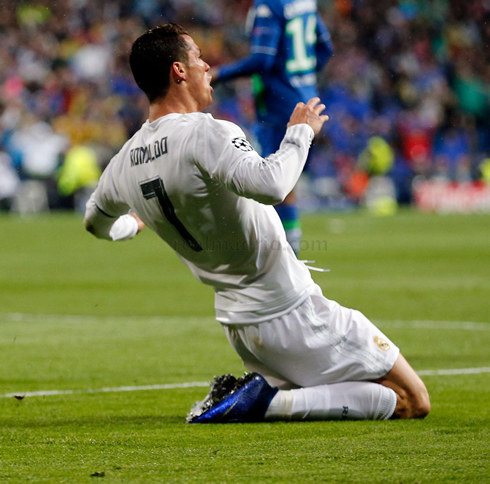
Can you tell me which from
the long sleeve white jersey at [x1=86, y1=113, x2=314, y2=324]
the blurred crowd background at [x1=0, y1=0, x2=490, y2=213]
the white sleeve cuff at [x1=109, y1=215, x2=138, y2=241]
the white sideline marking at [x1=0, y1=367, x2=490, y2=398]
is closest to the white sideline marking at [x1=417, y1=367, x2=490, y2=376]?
the white sideline marking at [x1=0, y1=367, x2=490, y2=398]

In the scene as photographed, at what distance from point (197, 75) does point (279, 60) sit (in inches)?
160

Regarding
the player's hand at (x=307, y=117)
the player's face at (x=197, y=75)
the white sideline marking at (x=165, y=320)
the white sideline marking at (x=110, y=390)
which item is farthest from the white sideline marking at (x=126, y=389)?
the white sideline marking at (x=165, y=320)

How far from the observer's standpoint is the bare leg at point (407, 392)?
3.98 m

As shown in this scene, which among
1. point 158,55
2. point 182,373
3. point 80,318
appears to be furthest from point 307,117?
point 80,318

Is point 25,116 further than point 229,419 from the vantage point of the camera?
Yes

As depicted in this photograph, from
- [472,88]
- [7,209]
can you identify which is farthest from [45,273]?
[472,88]

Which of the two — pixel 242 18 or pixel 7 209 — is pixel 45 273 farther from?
pixel 242 18

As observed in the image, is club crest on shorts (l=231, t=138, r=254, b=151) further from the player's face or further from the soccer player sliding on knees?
the player's face

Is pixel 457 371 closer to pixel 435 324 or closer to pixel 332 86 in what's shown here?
pixel 435 324

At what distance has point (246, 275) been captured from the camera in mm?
3945

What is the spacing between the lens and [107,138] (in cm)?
2472

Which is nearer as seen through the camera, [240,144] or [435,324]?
[240,144]

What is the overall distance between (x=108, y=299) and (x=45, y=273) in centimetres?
263

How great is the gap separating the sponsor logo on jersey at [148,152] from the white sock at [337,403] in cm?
103
